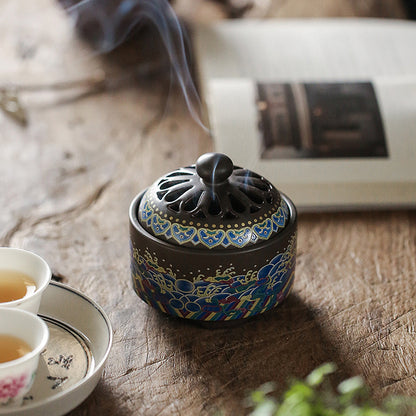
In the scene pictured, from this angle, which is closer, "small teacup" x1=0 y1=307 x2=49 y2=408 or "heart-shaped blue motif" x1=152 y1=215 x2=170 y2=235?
"small teacup" x1=0 y1=307 x2=49 y2=408

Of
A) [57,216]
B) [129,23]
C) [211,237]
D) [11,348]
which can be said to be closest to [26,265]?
[11,348]

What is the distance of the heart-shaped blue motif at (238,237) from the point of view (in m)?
0.91

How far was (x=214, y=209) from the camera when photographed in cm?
96

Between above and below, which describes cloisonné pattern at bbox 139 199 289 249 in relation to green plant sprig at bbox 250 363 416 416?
above

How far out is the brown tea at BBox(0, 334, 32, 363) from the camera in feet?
2.60

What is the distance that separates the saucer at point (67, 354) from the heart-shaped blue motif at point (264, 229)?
0.23 meters

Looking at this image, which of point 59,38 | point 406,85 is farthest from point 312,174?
point 59,38

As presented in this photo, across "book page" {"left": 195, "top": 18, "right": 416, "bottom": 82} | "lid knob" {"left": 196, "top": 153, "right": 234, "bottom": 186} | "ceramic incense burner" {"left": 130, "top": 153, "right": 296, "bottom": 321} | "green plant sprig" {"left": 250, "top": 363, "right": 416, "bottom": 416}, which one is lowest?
"book page" {"left": 195, "top": 18, "right": 416, "bottom": 82}

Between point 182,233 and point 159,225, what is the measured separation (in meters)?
0.04

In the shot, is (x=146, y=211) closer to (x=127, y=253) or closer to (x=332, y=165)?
(x=127, y=253)

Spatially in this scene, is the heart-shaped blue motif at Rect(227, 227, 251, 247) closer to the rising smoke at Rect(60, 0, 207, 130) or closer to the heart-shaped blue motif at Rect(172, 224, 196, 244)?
the heart-shaped blue motif at Rect(172, 224, 196, 244)

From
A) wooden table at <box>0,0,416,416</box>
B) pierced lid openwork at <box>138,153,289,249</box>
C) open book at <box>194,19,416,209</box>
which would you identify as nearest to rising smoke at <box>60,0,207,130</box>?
wooden table at <box>0,0,416,416</box>

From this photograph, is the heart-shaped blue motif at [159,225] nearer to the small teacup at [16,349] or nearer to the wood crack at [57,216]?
the small teacup at [16,349]

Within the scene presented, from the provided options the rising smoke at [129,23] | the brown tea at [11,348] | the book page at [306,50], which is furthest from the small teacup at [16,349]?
the rising smoke at [129,23]
